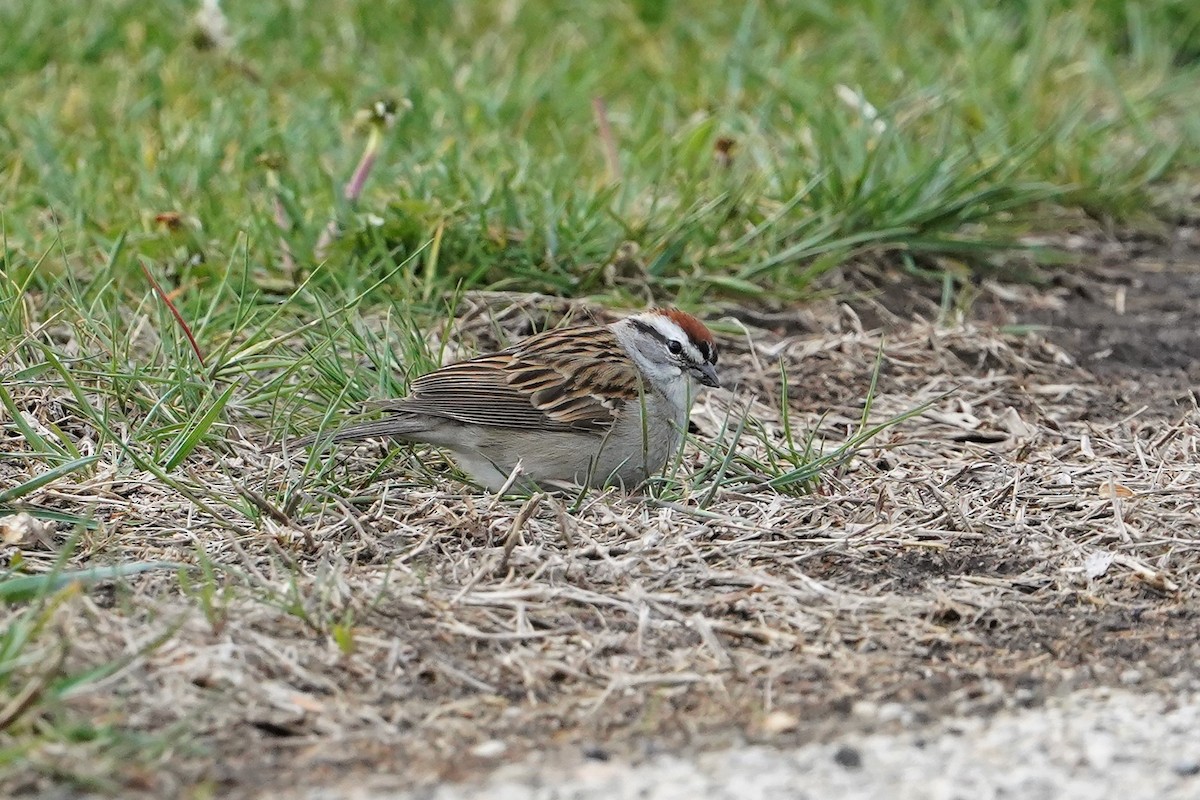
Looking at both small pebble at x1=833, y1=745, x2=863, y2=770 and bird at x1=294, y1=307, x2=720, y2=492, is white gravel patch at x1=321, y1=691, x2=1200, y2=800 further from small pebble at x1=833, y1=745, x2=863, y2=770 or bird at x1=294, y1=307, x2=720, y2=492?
bird at x1=294, y1=307, x2=720, y2=492

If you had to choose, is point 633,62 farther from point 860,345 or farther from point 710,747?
point 710,747

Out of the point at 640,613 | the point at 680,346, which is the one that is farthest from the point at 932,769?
the point at 680,346

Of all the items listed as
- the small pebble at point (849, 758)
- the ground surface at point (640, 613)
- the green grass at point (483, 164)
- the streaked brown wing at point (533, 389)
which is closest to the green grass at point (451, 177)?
the green grass at point (483, 164)

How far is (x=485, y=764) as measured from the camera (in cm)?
342

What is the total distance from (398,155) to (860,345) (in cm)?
219

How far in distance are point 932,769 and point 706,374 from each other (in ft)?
6.93

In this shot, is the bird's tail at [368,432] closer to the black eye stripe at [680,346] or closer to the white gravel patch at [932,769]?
the black eye stripe at [680,346]

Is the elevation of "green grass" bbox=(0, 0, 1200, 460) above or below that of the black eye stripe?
below

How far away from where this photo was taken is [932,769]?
3383mm

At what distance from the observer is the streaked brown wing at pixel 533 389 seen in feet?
16.3

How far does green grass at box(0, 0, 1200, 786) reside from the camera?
514cm

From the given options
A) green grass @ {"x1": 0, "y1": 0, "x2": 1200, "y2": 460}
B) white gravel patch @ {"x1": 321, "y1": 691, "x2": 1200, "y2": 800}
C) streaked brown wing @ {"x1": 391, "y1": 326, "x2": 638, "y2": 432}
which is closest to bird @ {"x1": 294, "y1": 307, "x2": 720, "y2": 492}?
streaked brown wing @ {"x1": 391, "y1": 326, "x2": 638, "y2": 432}

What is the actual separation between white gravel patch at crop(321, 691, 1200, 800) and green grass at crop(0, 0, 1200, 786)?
0.74m

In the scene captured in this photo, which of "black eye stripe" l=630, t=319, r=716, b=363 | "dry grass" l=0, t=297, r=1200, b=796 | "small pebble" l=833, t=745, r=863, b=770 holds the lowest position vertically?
"dry grass" l=0, t=297, r=1200, b=796
